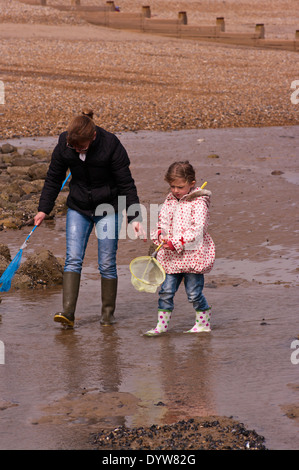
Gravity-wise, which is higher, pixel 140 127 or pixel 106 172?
pixel 106 172

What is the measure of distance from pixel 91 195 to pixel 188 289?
0.91 meters

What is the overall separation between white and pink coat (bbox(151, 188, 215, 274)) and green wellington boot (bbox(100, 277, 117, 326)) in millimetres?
552

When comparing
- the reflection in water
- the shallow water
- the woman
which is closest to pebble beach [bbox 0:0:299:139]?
the shallow water

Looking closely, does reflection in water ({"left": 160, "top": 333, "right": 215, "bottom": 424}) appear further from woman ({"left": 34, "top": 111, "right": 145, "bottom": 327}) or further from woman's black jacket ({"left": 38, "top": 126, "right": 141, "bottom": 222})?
woman's black jacket ({"left": 38, "top": 126, "right": 141, "bottom": 222})

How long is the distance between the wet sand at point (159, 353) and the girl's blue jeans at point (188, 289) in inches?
8.4

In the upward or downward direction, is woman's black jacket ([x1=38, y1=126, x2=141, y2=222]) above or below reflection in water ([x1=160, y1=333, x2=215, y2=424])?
above

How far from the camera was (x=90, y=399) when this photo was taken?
474 cm

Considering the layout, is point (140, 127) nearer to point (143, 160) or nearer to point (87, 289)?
point (143, 160)

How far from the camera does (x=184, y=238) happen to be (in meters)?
5.60

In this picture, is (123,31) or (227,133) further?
(123,31)

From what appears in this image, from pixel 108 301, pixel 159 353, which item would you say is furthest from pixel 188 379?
pixel 108 301

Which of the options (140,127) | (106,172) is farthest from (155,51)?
(106,172)

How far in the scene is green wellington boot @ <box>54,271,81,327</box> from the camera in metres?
5.96

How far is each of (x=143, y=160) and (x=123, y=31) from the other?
19.3m
